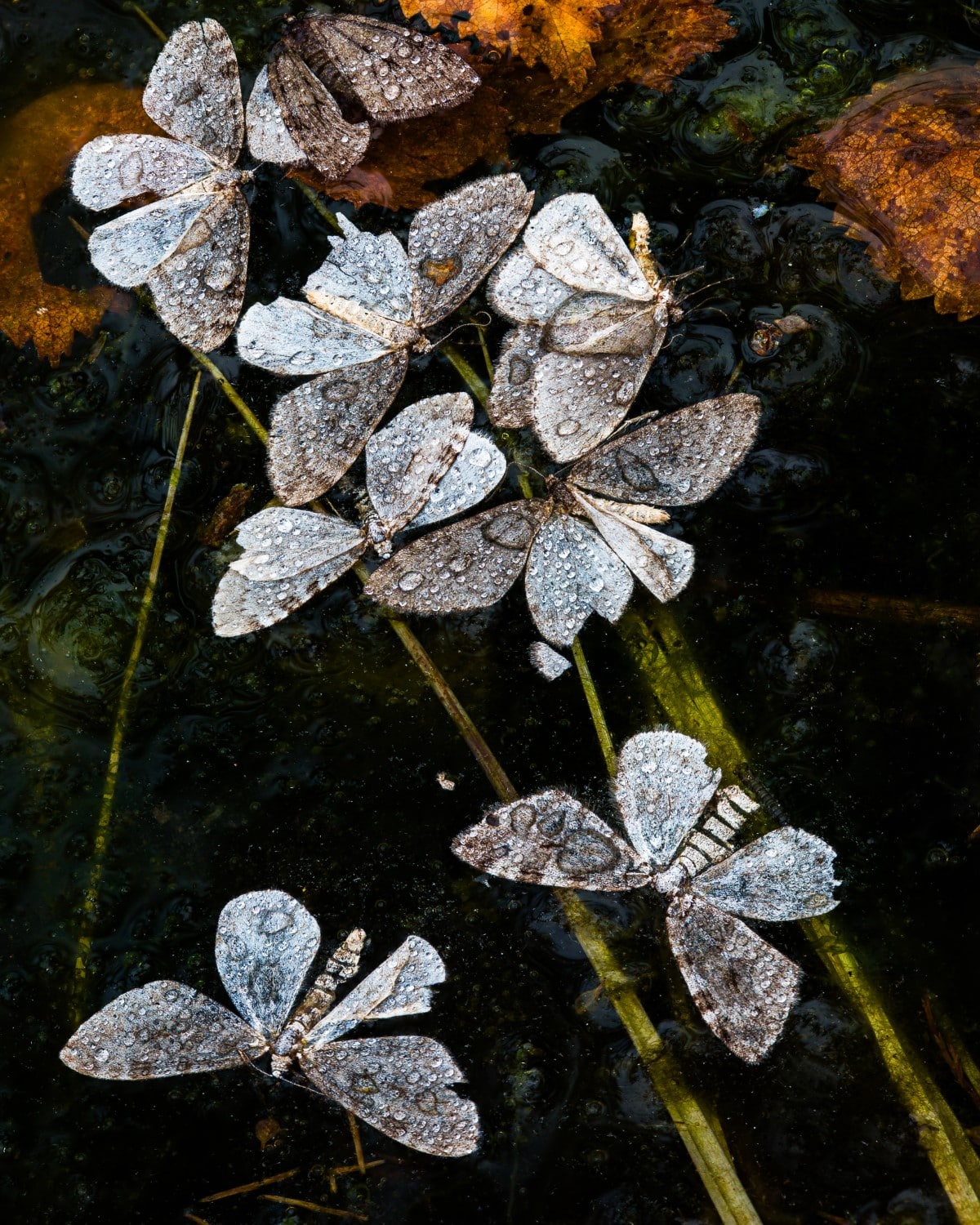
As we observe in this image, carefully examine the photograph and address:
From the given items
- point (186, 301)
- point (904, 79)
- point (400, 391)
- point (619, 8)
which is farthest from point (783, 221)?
point (186, 301)

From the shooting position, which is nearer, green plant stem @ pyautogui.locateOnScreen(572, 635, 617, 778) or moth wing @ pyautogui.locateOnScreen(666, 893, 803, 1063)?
moth wing @ pyautogui.locateOnScreen(666, 893, 803, 1063)

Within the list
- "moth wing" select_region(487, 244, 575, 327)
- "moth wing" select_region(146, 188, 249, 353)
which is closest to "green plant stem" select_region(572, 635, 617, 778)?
"moth wing" select_region(487, 244, 575, 327)

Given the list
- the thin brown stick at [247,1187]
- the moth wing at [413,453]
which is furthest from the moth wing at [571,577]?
the thin brown stick at [247,1187]

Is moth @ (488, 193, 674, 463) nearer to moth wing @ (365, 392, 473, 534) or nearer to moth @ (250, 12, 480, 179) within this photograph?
moth wing @ (365, 392, 473, 534)

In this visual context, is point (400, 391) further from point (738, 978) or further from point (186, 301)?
point (738, 978)

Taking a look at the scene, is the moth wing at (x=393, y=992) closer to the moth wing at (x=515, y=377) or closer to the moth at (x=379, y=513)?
the moth at (x=379, y=513)

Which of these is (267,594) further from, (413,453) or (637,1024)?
(637,1024)

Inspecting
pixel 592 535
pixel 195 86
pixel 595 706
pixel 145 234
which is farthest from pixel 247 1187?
pixel 195 86
